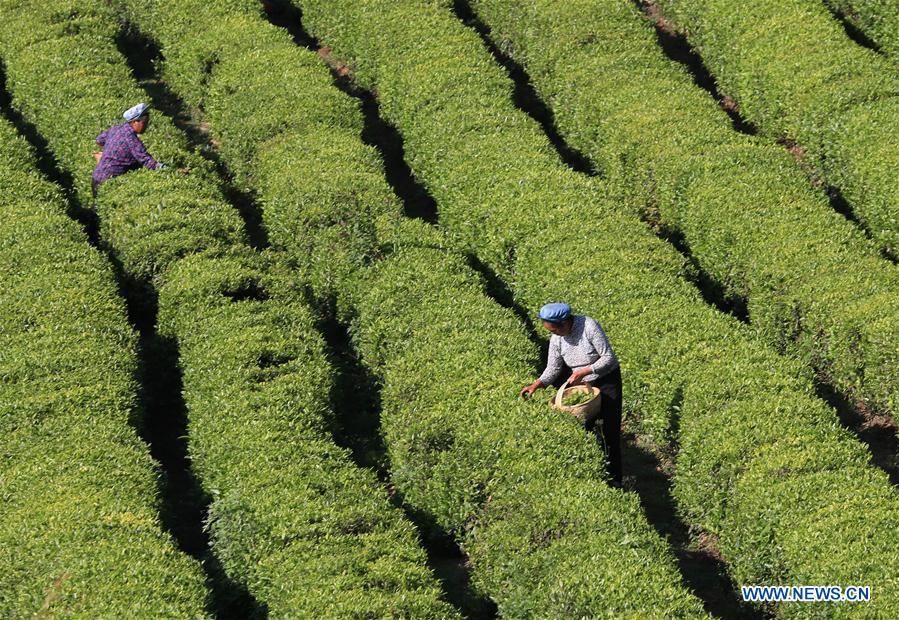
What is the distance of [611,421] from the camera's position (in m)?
13.2

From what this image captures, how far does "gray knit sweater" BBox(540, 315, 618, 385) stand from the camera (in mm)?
12633

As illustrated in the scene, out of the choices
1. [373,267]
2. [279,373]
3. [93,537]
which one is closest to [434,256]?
[373,267]

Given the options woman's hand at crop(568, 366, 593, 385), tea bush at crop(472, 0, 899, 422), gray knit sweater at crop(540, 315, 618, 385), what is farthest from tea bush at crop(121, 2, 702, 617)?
tea bush at crop(472, 0, 899, 422)

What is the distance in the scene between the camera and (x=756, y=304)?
1620cm

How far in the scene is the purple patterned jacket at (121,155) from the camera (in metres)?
17.5

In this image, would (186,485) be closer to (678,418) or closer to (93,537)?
(93,537)

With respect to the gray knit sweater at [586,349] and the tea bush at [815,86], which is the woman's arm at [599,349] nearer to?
the gray knit sweater at [586,349]

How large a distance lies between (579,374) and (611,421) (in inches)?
33.8

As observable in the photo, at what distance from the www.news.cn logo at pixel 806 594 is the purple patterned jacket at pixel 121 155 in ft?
34.1

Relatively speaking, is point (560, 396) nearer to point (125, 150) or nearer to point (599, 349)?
point (599, 349)

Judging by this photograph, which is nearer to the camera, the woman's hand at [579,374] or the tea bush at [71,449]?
the tea bush at [71,449]

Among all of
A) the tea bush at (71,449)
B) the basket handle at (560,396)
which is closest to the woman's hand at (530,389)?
the basket handle at (560,396)

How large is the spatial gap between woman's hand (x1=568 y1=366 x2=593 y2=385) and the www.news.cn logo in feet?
8.44

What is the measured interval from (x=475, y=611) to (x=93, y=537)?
3687 mm
